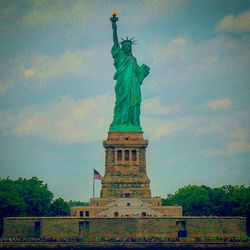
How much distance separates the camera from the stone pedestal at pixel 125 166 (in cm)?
9994

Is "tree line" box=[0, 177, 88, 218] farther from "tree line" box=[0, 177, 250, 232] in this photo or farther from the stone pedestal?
the stone pedestal

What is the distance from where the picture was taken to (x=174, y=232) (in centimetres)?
8875

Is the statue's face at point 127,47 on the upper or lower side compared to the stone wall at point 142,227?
upper

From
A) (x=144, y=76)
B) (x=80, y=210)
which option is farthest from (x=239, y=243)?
(x=144, y=76)

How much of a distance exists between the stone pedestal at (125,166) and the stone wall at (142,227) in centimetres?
1113

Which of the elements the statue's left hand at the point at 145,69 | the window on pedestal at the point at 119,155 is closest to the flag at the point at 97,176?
the window on pedestal at the point at 119,155

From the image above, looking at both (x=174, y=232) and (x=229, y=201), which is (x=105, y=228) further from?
(x=229, y=201)

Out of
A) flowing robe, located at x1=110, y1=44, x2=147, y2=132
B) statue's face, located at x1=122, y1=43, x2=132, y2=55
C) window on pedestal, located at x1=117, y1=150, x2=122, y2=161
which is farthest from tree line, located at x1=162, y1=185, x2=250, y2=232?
statue's face, located at x1=122, y1=43, x2=132, y2=55

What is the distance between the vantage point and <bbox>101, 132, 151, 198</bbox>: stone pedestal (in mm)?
99938

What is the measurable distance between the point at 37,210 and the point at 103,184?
10027 mm

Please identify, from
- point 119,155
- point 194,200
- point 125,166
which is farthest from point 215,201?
point 119,155

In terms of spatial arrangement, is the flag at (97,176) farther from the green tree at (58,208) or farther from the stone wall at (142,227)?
the stone wall at (142,227)

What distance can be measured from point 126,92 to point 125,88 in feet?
1.84

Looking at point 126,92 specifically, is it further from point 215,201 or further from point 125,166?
point 215,201
